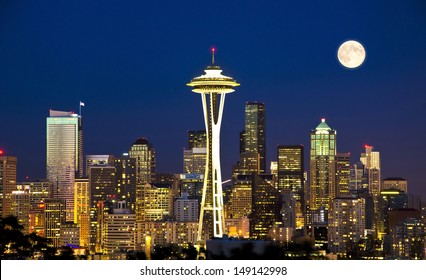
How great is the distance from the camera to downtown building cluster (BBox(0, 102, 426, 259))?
117 feet

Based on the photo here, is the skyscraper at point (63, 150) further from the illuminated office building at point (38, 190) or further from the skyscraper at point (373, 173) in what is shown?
the skyscraper at point (373, 173)

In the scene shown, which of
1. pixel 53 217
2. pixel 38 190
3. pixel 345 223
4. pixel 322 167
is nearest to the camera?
pixel 345 223

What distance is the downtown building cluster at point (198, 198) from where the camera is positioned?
3569 cm

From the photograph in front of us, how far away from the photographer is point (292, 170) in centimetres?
4844

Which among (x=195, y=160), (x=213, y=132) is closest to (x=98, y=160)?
(x=195, y=160)

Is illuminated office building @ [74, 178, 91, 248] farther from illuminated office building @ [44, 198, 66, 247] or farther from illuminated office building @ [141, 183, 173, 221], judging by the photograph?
illuminated office building @ [141, 183, 173, 221]

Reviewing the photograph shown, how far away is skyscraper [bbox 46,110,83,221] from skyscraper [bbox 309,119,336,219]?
34.1 ft

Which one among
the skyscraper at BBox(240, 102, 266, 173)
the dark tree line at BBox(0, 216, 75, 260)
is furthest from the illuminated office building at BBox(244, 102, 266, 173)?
the dark tree line at BBox(0, 216, 75, 260)

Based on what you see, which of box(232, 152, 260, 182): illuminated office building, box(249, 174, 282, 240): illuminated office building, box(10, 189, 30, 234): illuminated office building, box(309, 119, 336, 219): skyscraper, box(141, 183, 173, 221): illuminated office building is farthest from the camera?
box(232, 152, 260, 182): illuminated office building

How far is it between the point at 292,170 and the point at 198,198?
706cm

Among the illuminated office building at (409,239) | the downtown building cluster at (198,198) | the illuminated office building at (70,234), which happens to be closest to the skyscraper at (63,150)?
the downtown building cluster at (198,198)

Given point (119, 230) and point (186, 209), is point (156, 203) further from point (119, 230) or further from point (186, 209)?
point (119, 230)

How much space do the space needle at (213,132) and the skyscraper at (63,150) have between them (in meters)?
9.93

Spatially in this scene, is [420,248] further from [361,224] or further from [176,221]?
[176,221]
